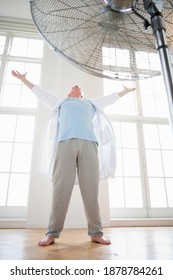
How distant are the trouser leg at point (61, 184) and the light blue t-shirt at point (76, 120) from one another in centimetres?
8

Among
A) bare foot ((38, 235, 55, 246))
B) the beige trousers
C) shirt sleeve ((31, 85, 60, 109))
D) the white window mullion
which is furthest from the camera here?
the white window mullion

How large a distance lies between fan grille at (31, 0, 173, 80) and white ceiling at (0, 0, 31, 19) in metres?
3.16

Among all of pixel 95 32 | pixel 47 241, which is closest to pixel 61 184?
pixel 47 241

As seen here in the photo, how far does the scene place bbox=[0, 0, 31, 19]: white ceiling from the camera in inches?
126

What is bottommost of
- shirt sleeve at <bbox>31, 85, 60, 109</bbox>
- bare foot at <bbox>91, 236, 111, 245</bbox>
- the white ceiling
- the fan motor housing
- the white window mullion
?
bare foot at <bbox>91, 236, 111, 245</bbox>

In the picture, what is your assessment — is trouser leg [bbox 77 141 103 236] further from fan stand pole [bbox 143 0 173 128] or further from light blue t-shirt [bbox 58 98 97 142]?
fan stand pole [bbox 143 0 173 128]

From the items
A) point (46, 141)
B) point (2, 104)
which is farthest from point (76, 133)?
point (2, 104)

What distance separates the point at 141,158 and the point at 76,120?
5.80ft

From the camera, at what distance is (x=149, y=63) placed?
76cm

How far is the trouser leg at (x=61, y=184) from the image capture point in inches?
50.9

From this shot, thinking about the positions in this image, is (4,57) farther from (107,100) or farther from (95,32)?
(95,32)

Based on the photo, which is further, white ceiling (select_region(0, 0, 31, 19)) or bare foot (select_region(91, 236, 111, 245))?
white ceiling (select_region(0, 0, 31, 19))

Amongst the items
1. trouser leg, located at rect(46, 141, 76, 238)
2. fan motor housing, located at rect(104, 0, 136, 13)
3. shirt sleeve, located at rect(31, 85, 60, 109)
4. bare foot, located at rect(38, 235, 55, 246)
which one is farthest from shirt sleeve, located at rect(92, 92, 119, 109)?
fan motor housing, located at rect(104, 0, 136, 13)

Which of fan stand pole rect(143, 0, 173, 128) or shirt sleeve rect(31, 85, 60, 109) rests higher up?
shirt sleeve rect(31, 85, 60, 109)
